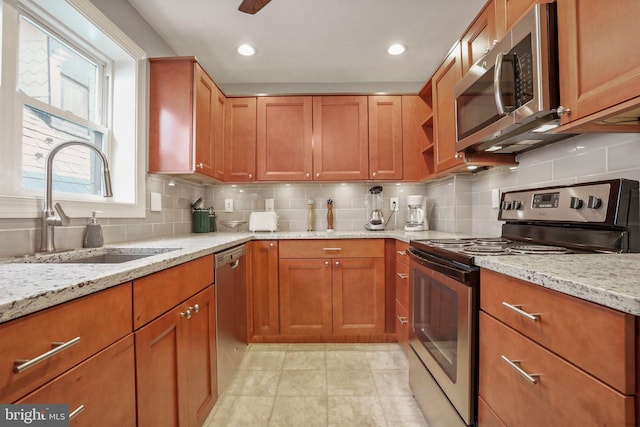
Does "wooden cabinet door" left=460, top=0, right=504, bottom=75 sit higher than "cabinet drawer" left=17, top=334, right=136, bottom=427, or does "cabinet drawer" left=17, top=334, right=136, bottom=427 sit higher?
"wooden cabinet door" left=460, top=0, right=504, bottom=75

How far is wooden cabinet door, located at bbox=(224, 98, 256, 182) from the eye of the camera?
8.75ft

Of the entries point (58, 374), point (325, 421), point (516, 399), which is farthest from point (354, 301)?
point (58, 374)

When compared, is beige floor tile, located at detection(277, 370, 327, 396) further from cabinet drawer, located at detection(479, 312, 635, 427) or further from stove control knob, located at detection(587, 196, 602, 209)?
stove control knob, located at detection(587, 196, 602, 209)

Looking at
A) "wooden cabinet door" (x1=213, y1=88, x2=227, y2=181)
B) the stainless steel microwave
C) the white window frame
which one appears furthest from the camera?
"wooden cabinet door" (x1=213, y1=88, x2=227, y2=181)

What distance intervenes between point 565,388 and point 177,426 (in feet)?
4.22

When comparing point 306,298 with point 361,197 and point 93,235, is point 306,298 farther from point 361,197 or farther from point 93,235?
point 93,235

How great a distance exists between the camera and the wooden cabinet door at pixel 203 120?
208 cm

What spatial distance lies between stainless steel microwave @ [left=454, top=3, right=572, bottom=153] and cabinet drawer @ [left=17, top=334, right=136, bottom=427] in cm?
158

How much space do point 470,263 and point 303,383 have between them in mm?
1309

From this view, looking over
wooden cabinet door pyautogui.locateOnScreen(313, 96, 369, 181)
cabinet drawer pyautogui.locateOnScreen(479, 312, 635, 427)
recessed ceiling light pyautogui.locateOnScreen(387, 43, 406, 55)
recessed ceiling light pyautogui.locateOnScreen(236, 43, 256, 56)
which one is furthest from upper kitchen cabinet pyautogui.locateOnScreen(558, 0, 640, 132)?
recessed ceiling light pyautogui.locateOnScreen(236, 43, 256, 56)

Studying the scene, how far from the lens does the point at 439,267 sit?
1.30m

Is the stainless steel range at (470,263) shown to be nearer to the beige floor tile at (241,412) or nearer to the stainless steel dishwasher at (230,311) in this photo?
the beige floor tile at (241,412)

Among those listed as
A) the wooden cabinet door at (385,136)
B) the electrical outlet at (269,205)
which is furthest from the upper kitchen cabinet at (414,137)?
the electrical outlet at (269,205)

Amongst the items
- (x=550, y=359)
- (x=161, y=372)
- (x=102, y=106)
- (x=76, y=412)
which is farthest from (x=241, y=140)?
(x=550, y=359)
